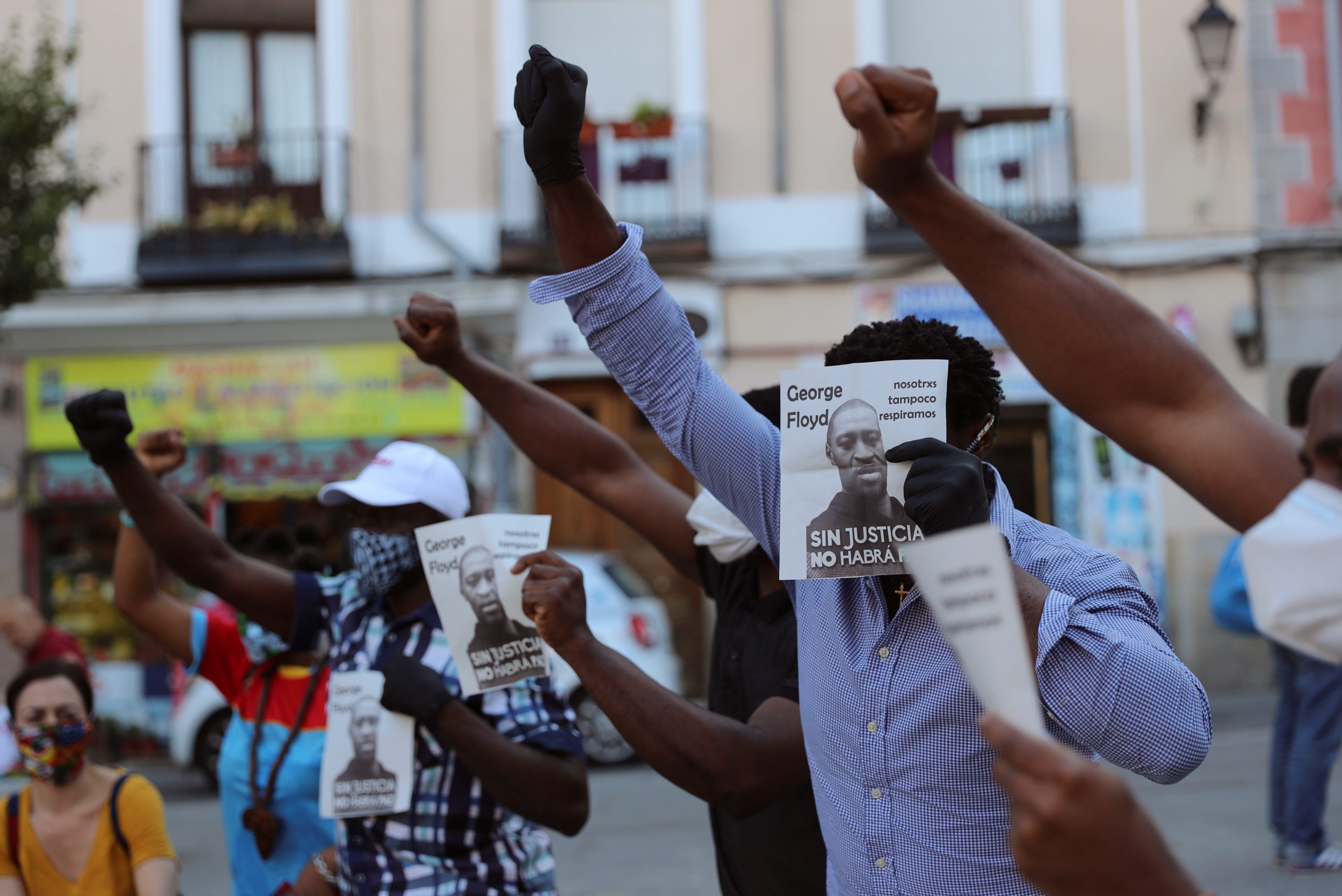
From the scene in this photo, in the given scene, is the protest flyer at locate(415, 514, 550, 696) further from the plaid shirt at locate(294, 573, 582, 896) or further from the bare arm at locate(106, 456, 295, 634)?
the bare arm at locate(106, 456, 295, 634)

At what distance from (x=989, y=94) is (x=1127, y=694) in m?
12.0

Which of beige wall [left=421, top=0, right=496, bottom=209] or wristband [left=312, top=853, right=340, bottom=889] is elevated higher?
beige wall [left=421, top=0, right=496, bottom=209]

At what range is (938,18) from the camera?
13.0m

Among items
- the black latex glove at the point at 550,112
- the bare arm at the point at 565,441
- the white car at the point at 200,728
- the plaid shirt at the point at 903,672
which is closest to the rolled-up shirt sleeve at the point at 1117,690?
the plaid shirt at the point at 903,672

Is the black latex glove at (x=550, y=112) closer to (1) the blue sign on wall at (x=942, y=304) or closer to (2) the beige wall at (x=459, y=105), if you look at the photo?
(1) the blue sign on wall at (x=942, y=304)

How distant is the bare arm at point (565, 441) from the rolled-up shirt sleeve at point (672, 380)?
0.76 meters

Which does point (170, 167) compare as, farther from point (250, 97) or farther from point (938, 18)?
point (938, 18)

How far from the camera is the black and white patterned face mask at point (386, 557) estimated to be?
293 centimetres

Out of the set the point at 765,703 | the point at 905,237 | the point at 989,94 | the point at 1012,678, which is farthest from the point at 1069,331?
the point at 989,94

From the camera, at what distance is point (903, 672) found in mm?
1826

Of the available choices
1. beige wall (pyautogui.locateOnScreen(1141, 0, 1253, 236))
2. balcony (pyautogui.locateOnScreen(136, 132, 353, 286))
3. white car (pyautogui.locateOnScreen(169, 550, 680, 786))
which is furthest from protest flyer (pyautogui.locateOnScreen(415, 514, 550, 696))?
beige wall (pyautogui.locateOnScreen(1141, 0, 1253, 236))

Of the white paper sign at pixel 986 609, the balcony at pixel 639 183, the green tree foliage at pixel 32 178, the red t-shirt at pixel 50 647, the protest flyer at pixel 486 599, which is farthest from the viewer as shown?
Answer: the balcony at pixel 639 183

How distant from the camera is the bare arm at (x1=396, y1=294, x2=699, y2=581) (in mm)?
2816

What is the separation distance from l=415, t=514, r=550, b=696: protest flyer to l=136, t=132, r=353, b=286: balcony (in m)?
10.3
